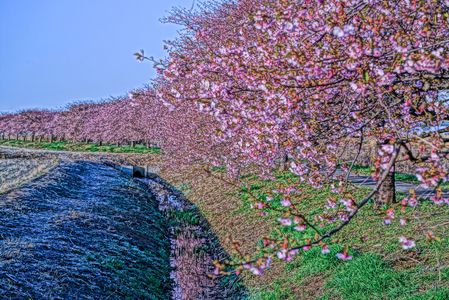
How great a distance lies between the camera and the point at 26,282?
8016 mm

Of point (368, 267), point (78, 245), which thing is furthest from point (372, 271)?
point (78, 245)

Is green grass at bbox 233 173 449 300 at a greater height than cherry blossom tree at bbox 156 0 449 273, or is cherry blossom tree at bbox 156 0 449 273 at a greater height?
cherry blossom tree at bbox 156 0 449 273

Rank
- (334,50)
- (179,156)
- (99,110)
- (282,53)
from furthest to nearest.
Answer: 1. (99,110)
2. (179,156)
3. (282,53)
4. (334,50)

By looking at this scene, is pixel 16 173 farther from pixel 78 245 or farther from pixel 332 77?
pixel 332 77

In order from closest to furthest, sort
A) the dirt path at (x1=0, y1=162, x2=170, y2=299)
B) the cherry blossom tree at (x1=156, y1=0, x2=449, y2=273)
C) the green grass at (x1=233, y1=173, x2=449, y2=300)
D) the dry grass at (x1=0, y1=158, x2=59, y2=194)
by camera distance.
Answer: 1. the cherry blossom tree at (x1=156, y1=0, x2=449, y2=273)
2. the green grass at (x1=233, y1=173, x2=449, y2=300)
3. the dirt path at (x1=0, y1=162, x2=170, y2=299)
4. the dry grass at (x1=0, y1=158, x2=59, y2=194)

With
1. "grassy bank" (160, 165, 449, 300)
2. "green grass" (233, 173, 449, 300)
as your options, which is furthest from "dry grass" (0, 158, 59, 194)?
"green grass" (233, 173, 449, 300)

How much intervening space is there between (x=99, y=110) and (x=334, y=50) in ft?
195

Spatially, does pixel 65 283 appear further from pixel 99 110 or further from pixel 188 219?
pixel 99 110

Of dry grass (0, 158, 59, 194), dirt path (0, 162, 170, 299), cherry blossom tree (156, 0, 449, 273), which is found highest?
cherry blossom tree (156, 0, 449, 273)

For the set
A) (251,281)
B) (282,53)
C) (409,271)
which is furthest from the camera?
(251,281)

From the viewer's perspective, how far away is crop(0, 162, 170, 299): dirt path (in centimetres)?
842

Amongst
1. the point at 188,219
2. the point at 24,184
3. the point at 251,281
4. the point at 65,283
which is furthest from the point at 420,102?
the point at 24,184

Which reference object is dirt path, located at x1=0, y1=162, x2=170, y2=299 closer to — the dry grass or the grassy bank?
the dry grass

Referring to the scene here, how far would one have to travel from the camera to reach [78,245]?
10.6 metres
